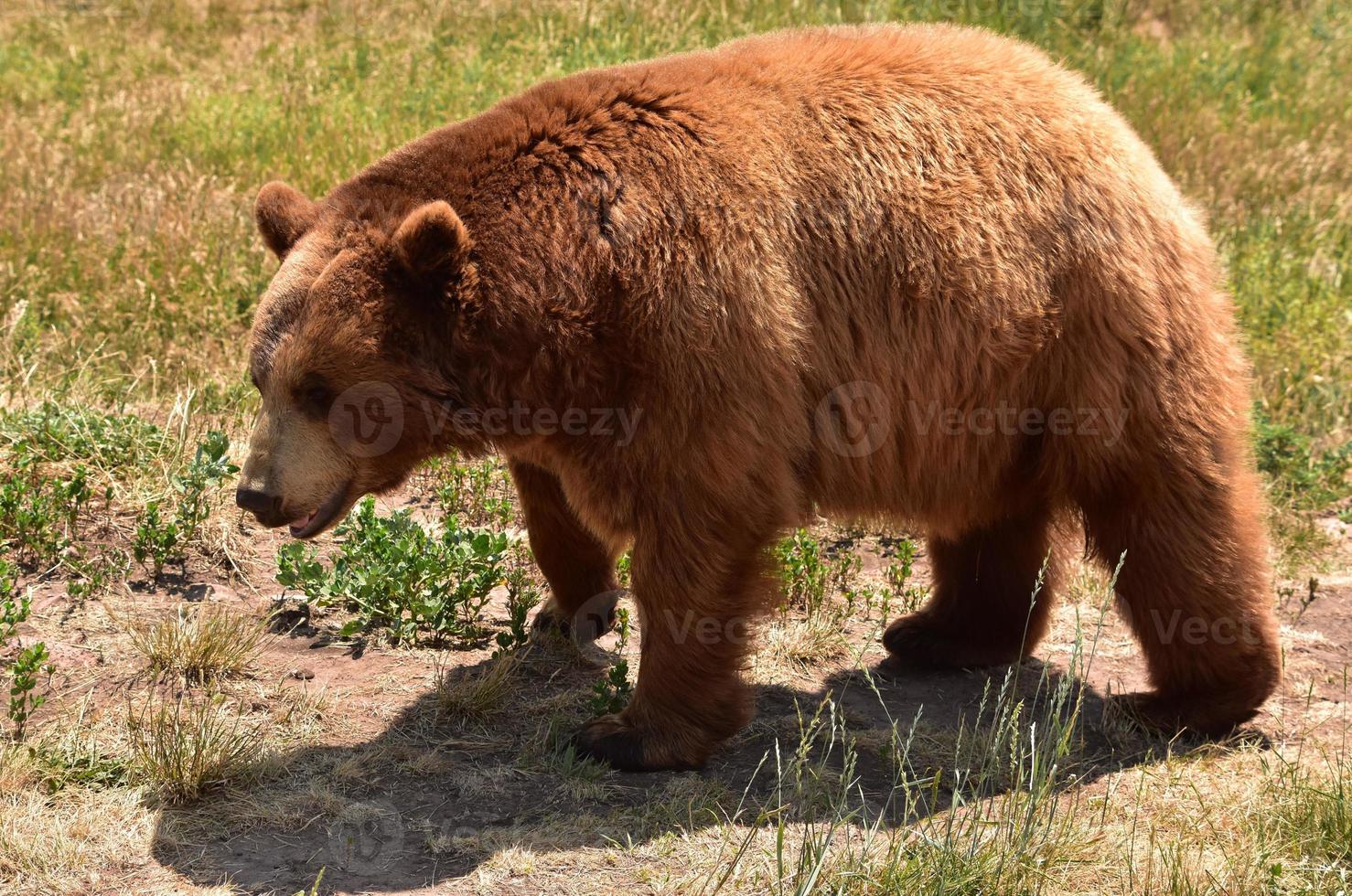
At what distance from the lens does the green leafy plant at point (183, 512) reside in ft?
16.7

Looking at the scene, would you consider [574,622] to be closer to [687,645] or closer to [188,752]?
[687,645]

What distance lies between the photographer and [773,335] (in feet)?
12.8

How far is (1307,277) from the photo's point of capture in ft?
26.2

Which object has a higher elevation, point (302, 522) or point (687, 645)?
point (302, 522)

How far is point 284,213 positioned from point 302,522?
0.91 metres

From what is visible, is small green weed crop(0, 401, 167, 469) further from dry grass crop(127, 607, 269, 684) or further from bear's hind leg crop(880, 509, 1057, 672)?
bear's hind leg crop(880, 509, 1057, 672)

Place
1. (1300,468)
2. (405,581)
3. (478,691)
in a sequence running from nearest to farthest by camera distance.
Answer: (478,691)
(405,581)
(1300,468)

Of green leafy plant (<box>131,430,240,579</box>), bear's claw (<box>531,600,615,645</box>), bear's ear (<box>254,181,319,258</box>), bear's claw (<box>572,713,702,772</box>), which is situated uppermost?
bear's ear (<box>254,181,319,258</box>)

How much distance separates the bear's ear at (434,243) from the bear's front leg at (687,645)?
3.03 feet

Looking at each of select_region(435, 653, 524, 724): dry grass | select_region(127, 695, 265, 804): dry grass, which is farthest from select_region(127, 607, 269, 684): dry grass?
select_region(435, 653, 524, 724): dry grass

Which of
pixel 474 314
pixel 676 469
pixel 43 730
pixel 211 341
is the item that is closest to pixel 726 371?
pixel 676 469

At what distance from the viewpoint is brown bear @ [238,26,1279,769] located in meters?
3.85

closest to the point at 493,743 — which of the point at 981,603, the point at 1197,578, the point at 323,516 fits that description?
the point at 323,516

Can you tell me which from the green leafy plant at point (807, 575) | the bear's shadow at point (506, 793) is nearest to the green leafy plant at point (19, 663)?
the bear's shadow at point (506, 793)
